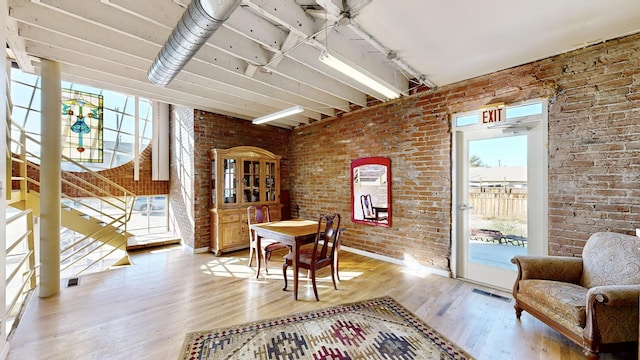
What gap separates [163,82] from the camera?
280cm

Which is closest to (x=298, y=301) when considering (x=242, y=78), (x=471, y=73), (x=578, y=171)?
(x=242, y=78)

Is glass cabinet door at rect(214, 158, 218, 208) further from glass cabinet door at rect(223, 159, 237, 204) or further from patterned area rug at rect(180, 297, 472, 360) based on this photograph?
patterned area rug at rect(180, 297, 472, 360)

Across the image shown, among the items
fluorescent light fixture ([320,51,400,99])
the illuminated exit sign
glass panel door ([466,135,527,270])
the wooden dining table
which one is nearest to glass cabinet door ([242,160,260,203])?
the wooden dining table

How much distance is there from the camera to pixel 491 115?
10.7 feet

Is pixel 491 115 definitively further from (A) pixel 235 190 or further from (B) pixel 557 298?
(A) pixel 235 190

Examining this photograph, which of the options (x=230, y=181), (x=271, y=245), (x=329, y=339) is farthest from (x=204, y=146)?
(x=329, y=339)

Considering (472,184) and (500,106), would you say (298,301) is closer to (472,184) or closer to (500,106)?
(472,184)

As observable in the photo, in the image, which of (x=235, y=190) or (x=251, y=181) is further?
(x=251, y=181)

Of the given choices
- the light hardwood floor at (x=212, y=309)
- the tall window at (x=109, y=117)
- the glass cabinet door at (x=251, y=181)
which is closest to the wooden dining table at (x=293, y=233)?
the light hardwood floor at (x=212, y=309)

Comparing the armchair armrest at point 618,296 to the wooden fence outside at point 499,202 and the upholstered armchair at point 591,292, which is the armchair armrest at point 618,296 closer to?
the upholstered armchair at point 591,292

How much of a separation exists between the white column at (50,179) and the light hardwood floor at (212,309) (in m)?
0.29

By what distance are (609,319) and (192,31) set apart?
368 centimetres

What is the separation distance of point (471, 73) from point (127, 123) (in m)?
6.37

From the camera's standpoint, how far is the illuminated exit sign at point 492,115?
320cm
